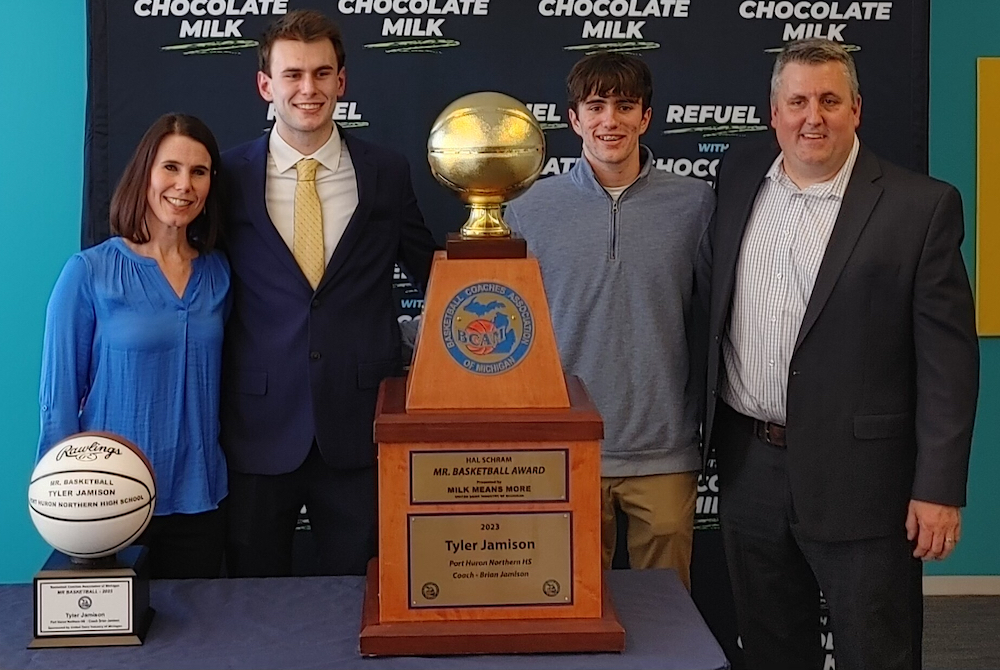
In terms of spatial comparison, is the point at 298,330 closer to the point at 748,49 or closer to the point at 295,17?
the point at 295,17

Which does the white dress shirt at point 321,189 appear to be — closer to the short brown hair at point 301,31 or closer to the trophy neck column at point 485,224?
the short brown hair at point 301,31

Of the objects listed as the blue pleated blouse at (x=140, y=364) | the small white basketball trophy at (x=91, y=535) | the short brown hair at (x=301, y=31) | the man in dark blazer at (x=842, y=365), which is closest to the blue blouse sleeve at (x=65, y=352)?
the blue pleated blouse at (x=140, y=364)

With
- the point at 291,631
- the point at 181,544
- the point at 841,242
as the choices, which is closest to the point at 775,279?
the point at 841,242

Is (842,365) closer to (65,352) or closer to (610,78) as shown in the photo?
(610,78)

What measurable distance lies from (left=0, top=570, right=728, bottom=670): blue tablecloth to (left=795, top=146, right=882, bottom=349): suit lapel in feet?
2.10

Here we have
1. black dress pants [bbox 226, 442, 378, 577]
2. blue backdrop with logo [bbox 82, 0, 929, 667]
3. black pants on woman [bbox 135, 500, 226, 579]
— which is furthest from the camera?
blue backdrop with logo [bbox 82, 0, 929, 667]

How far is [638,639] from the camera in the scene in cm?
183

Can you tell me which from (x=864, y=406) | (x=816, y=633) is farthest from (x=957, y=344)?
(x=816, y=633)

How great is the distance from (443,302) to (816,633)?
4.47 feet

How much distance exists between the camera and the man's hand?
2.37 m

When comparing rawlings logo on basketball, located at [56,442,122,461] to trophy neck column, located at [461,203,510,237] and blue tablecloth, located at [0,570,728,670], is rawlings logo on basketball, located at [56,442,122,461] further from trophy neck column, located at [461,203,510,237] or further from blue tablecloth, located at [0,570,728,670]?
trophy neck column, located at [461,203,510,237]

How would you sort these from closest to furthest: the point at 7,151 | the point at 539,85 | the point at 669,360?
the point at 669,360
the point at 539,85
the point at 7,151

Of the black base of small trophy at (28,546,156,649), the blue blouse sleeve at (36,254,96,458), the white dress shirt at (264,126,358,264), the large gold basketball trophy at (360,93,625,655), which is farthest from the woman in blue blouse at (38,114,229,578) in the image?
the large gold basketball trophy at (360,93,625,655)

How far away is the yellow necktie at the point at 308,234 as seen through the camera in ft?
8.13
